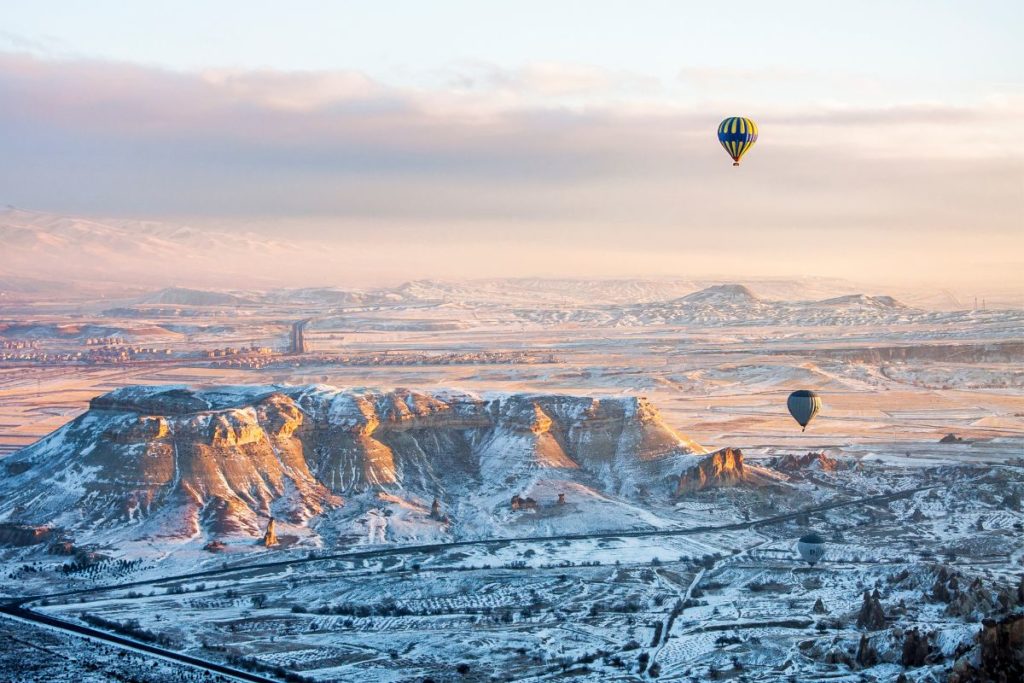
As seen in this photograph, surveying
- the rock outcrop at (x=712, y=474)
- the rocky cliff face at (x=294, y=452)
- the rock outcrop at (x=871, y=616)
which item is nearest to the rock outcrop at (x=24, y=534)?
the rocky cliff face at (x=294, y=452)

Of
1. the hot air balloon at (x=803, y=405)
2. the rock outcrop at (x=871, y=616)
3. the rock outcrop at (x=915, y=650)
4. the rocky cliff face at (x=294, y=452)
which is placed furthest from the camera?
the hot air balloon at (x=803, y=405)

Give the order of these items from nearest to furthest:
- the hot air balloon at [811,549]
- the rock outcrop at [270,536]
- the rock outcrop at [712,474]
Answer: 1. the hot air balloon at [811,549]
2. the rock outcrop at [270,536]
3. the rock outcrop at [712,474]

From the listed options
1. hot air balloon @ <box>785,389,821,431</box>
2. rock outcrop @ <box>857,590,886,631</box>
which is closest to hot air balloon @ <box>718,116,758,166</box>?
hot air balloon @ <box>785,389,821,431</box>

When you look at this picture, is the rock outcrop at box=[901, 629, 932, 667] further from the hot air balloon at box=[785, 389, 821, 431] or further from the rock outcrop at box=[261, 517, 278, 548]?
the hot air balloon at box=[785, 389, 821, 431]

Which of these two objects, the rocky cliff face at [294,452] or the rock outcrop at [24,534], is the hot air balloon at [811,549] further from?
the rock outcrop at [24,534]

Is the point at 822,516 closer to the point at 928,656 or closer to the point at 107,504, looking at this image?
the point at 928,656

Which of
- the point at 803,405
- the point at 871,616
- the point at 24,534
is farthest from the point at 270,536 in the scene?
the point at 803,405
